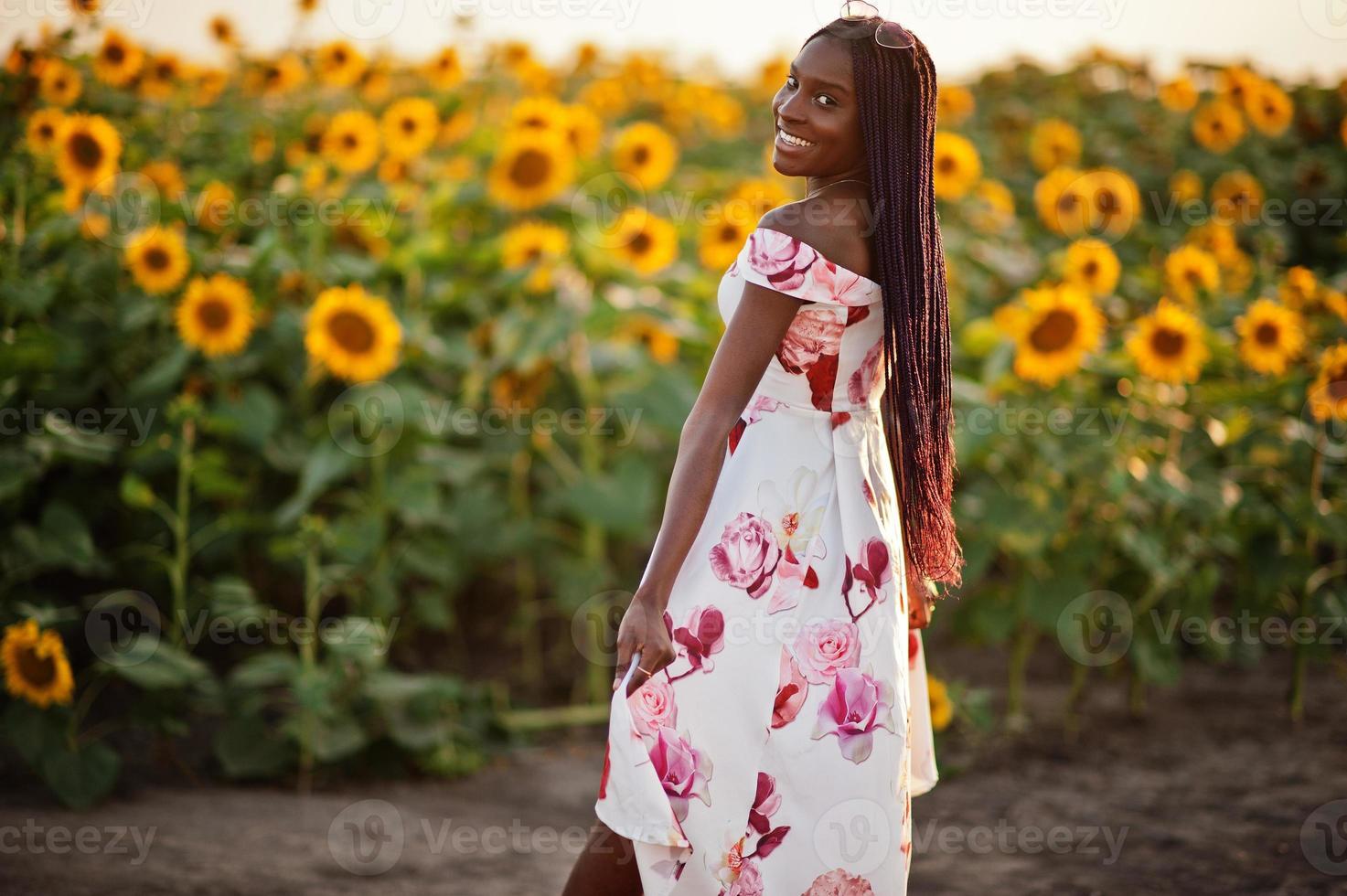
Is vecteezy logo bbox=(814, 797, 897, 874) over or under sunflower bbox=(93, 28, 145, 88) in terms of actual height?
under

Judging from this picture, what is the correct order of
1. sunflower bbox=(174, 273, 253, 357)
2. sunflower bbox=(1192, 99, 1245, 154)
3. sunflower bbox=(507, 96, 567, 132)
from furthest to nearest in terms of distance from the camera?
sunflower bbox=(1192, 99, 1245, 154) < sunflower bbox=(507, 96, 567, 132) < sunflower bbox=(174, 273, 253, 357)

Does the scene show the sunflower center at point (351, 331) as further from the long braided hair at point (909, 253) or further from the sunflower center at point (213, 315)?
the long braided hair at point (909, 253)

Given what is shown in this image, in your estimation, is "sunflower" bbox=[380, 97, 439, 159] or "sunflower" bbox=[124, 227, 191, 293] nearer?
"sunflower" bbox=[124, 227, 191, 293]

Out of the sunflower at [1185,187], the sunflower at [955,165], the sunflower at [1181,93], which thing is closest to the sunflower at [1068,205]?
the sunflower at [955,165]

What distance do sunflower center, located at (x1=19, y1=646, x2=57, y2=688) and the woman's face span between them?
215 cm

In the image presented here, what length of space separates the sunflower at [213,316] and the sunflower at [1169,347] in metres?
2.66

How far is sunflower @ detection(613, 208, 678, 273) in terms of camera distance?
13.9ft

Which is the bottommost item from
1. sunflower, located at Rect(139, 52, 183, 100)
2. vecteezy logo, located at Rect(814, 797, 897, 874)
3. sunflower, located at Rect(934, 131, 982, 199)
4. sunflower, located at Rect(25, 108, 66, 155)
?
vecteezy logo, located at Rect(814, 797, 897, 874)

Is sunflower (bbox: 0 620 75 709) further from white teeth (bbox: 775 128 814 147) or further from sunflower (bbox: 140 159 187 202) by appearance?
white teeth (bbox: 775 128 814 147)

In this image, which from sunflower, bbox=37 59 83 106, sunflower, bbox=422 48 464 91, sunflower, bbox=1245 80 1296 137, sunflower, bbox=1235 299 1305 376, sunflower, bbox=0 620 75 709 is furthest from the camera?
sunflower, bbox=1245 80 1296 137

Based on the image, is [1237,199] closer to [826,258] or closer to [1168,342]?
[1168,342]

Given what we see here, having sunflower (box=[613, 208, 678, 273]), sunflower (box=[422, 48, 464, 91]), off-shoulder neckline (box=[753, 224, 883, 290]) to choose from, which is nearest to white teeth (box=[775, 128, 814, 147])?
off-shoulder neckline (box=[753, 224, 883, 290])

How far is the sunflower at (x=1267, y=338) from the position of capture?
364cm
